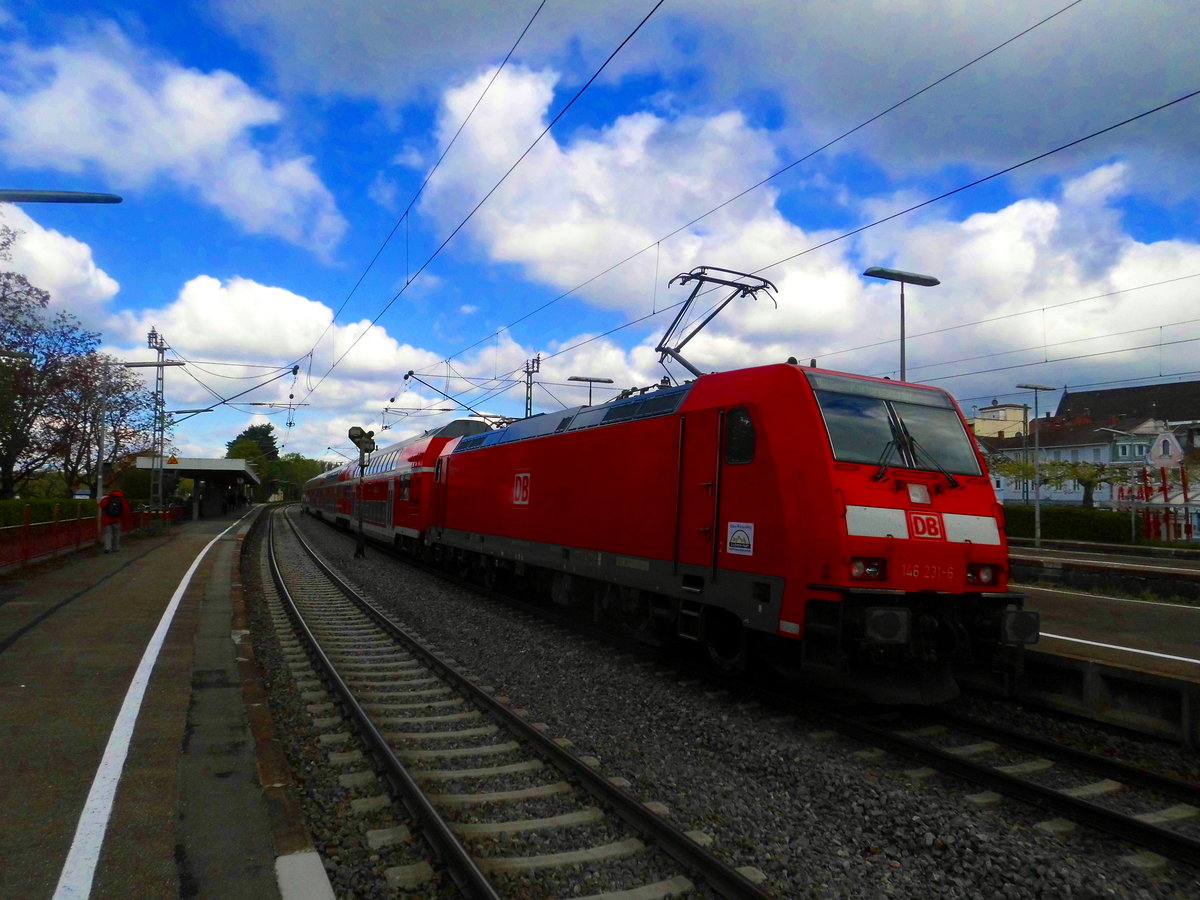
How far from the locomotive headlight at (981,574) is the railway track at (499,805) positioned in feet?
11.7

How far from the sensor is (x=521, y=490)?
42.8 ft

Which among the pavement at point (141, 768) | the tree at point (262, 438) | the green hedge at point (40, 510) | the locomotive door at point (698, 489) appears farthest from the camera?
the tree at point (262, 438)

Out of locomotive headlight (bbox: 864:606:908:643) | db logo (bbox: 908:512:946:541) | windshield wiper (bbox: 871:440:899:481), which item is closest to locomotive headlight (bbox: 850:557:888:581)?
locomotive headlight (bbox: 864:606:908:643)

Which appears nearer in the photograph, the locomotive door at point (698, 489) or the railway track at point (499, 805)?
the railway track at point (499, 805)

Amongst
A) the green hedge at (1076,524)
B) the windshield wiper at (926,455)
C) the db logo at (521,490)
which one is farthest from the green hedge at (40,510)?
the green hedge at (1076,524)

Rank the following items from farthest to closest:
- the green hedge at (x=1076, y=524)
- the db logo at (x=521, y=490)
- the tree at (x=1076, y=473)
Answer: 1. the tree at (x=1076, y=473)
2. the green hedge at (x=1076, y=524)
3. the db logo at (x=521, y=490)

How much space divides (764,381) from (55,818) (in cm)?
597

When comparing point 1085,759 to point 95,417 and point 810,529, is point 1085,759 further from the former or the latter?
point 95,417

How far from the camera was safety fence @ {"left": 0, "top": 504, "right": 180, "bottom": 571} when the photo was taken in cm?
1495

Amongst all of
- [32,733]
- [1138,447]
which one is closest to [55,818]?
[32,733]

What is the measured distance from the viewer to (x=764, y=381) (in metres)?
7.45

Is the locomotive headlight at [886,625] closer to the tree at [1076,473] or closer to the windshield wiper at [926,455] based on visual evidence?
the windshield wiper at [926,455]

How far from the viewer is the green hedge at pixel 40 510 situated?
18.7 meters

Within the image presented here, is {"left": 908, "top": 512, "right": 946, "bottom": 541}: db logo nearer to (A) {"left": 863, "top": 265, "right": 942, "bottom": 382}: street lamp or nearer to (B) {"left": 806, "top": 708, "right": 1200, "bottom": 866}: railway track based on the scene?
(B) {"left": 806, "top": 708, "right": 1200, "bottom": 866}: railway track
